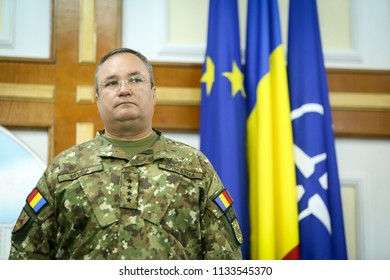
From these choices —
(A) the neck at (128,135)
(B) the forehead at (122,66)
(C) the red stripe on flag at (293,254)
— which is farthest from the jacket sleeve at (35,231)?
(C) the red stripe on flag at (293,254)

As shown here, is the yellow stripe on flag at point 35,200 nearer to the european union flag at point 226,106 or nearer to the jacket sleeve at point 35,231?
the jacket sleeve at point 35,231

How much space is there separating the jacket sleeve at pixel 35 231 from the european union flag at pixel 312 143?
1.12 meters

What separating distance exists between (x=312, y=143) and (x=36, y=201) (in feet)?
3.94

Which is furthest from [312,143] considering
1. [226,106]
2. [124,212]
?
[124,212]

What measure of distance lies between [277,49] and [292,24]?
14 cm

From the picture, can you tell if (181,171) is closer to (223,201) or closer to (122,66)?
(223,201)

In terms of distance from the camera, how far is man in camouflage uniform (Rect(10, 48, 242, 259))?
1.51 metres

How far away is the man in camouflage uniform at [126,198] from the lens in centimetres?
151

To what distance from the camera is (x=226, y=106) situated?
2307 mm

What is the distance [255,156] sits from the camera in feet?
7.61

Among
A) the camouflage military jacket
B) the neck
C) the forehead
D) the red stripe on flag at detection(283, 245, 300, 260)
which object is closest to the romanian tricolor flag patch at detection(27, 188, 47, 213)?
the camouflage military jacket

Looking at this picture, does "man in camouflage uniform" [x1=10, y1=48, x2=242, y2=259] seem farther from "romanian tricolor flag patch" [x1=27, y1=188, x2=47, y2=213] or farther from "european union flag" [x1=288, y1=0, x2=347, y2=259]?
"european union flag" [x1=288, y1=0, x2=347, y2=259]
